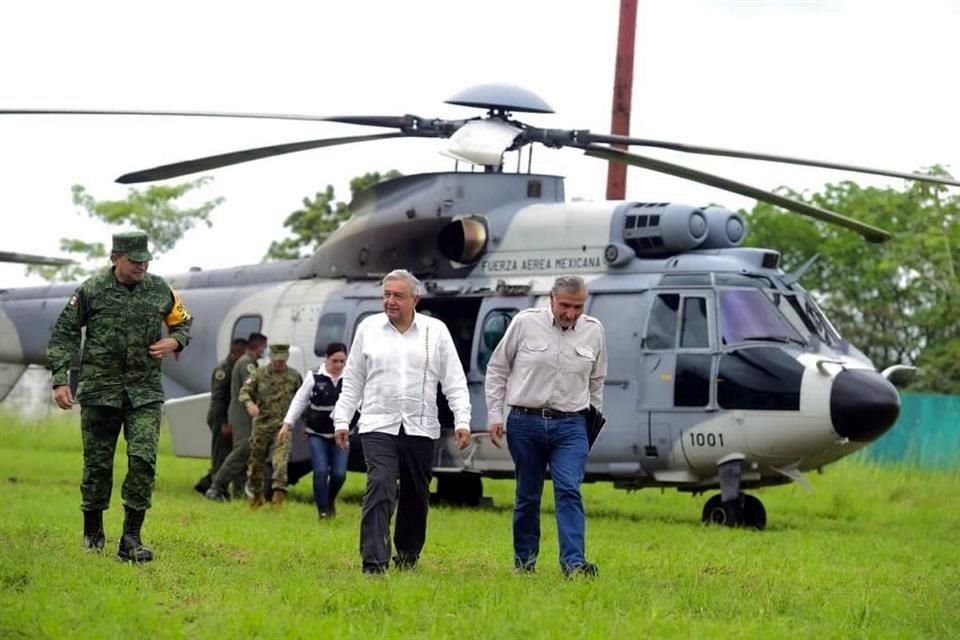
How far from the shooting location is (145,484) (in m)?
10.9

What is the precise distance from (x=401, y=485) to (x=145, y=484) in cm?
154

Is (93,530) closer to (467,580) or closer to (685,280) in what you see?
(467,580)

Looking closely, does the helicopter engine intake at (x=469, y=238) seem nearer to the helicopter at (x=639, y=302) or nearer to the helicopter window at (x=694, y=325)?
the helicopter at (x=639, y=302)

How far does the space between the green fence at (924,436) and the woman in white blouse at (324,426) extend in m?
12.4

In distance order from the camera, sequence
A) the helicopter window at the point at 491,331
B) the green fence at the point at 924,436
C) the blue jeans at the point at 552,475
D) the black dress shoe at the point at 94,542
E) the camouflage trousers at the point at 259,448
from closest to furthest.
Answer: the blue jeans at the point at 552,475
the black dress shoe at the point at 94,542
the camouflage trousers at the point at 259,448
the helicopter window at the point at 491,331
the green fence at the point at 924,436

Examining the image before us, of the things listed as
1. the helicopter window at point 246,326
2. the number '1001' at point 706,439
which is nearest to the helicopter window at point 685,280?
the number '1001' at point 706,439

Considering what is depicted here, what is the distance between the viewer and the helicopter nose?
617 inches

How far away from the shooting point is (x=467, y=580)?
10.2 meters

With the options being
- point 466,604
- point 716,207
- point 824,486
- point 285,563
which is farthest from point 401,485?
point 824,486

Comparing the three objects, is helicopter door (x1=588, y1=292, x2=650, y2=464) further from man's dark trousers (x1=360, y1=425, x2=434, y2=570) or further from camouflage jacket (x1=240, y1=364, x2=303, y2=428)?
man's dark trousers (x1=360, y1=425, x2=434, y2=570)

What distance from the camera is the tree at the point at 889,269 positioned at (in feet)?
140

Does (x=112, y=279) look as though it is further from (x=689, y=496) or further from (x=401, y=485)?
(x=689, y=496)

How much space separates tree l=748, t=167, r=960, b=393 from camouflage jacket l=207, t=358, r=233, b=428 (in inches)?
1006

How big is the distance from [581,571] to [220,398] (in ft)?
29.7
